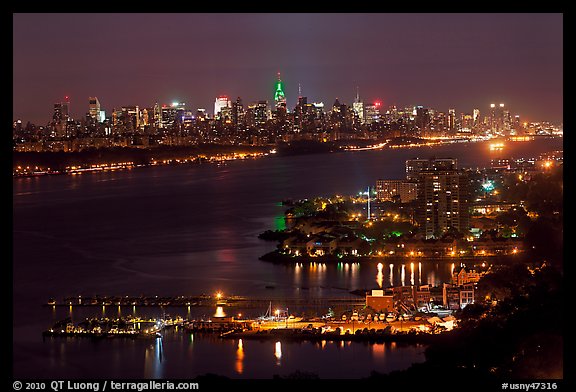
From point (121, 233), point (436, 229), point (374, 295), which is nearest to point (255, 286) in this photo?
point (374, 295)

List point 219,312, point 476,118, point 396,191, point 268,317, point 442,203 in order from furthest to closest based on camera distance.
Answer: point 476,118, point 396,191, point 442,203, point 219,312, point 268,317

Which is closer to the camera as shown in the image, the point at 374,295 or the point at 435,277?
the point at 374,295

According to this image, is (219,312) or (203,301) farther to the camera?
(203,301)

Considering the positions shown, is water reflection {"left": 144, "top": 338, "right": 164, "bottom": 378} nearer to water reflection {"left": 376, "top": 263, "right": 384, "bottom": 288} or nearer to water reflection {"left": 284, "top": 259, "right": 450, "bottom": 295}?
water reflection {"left": 284, "top": 259, "right": 450, "bottom": 295}

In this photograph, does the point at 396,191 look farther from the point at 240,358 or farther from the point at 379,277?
the point at 240,358

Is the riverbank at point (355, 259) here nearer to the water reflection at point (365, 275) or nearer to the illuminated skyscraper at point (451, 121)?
the water reflection at point (365, 275)

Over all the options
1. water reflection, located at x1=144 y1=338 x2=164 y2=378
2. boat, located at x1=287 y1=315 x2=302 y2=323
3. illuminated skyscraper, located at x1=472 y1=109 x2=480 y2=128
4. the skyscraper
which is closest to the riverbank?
the skyscraper

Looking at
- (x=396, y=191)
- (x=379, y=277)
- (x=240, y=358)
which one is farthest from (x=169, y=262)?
(x=396, y=191)

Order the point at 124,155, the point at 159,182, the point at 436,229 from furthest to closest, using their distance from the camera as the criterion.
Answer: the point at 124,155, the point at 159,182, the point at 436,229

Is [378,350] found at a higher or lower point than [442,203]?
lower

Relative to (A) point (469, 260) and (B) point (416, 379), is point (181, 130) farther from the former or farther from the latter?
(B) point (416, 379)
